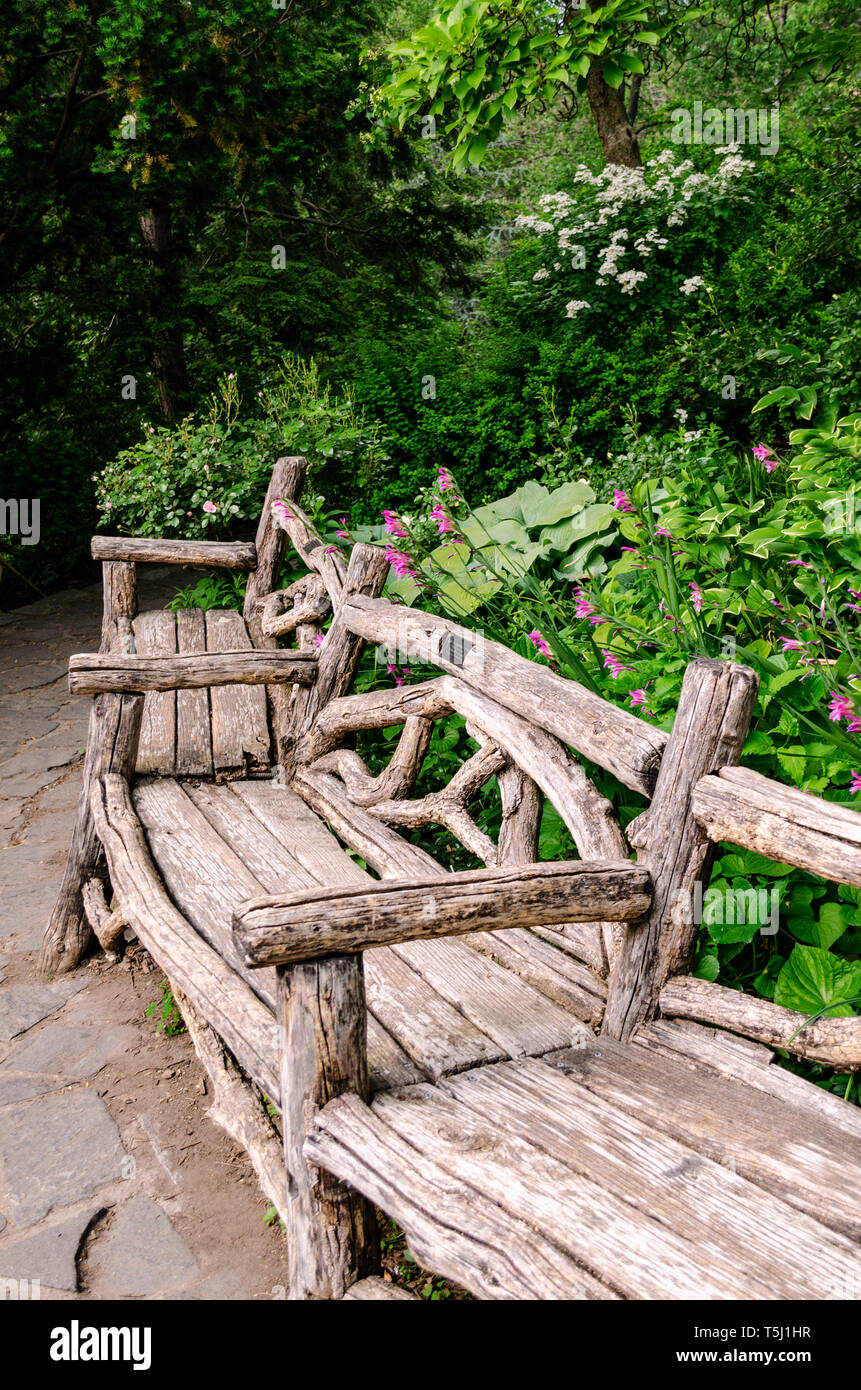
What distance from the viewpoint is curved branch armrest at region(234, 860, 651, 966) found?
1.73 m

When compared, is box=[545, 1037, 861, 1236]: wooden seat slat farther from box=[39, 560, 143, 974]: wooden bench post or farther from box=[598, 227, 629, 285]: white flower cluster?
box=[598, 227, 629, 285]: white flower cluster

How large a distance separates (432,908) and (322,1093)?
39cm

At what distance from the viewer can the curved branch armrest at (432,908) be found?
1727mm

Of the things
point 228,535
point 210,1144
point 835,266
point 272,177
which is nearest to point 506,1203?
point 210,1144

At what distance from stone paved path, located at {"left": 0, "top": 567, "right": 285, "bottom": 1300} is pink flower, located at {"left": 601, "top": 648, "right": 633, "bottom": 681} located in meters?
1.71

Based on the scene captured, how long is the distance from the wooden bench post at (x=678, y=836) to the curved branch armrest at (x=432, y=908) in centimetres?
6

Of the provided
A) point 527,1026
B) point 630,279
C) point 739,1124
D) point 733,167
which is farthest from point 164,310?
point 739,1124

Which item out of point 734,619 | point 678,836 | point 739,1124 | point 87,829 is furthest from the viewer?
point 87,829

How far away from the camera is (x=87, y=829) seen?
3.59 metres

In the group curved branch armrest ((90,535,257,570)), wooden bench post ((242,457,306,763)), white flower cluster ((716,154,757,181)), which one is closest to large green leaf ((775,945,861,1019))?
wooden bench post ((242,457,306,763))

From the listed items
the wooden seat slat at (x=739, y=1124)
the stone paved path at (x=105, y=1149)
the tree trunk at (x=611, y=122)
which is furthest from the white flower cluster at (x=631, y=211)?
the wooden seat slat at (x=739, y=1124)

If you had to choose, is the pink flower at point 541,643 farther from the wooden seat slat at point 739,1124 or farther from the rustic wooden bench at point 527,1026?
the wooden seat slat at point 739,1124

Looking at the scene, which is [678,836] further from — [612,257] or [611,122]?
[611,122]

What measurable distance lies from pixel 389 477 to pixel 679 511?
422cm
